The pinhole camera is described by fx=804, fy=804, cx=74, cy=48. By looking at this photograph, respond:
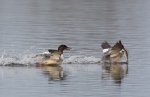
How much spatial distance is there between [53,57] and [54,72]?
3.35ft

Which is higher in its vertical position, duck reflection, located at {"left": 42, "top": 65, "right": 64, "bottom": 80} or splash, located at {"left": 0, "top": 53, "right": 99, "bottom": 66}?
splash, located at {"left": 0, "top": 53, "right": 99, "bottom": 66}

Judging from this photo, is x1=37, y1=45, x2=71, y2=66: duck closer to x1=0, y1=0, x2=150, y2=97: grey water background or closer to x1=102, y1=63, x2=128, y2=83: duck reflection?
x1=0, y1=0, x2=150, y2=97: grey water background

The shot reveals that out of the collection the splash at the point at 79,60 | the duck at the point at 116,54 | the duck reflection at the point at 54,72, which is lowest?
the duck reflection at the point at 54,72

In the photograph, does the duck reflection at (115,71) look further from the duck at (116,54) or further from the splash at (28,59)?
the splash at (28,59)

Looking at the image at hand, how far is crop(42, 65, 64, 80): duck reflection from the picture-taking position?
63.0ft

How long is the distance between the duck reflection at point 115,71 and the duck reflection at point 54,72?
3.49 ft

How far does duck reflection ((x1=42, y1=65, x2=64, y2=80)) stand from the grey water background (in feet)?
0.36

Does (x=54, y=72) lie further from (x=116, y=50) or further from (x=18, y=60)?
(x=116, y=50)

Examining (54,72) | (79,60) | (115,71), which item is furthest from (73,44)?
(54,72)

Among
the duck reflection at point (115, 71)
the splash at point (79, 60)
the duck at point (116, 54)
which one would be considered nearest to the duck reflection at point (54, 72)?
the splash at point (79, 60)

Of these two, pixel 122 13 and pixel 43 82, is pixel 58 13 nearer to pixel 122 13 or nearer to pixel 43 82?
pixel 122 13

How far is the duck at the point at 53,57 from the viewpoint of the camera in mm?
Result: 20897

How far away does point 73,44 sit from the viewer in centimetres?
2586

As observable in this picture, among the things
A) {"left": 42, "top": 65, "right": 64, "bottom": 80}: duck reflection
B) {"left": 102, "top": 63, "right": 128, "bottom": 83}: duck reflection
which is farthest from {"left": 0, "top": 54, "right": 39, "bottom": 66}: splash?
{"left": 102, "top": 63, "right": 128, "bottom": 83}: duck reflection
